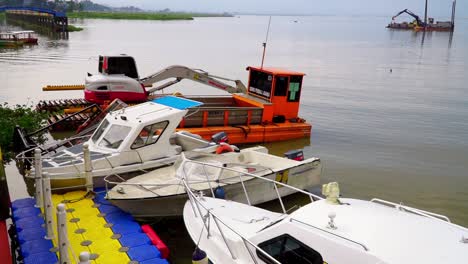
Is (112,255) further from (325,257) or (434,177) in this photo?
(434,177)

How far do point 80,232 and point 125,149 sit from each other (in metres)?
2.56

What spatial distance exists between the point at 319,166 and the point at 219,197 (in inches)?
132

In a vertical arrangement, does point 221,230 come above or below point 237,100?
below

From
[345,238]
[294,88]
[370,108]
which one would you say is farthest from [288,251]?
[370,108]

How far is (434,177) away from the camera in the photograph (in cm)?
1338

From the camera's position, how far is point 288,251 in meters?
5.83

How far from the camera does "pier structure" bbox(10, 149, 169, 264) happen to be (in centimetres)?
697

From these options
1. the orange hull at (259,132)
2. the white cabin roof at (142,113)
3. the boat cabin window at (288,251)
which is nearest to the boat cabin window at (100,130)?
the white cabin roof at (142,113)

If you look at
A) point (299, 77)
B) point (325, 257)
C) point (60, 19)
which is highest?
point (60, 19)

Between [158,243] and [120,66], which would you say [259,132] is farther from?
[158,243]

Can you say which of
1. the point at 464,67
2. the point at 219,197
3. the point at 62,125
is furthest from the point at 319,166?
the point at 464,67

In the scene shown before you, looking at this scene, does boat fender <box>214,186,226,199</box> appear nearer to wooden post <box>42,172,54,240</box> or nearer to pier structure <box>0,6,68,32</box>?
wooden post <box>42,172,54,240</box>

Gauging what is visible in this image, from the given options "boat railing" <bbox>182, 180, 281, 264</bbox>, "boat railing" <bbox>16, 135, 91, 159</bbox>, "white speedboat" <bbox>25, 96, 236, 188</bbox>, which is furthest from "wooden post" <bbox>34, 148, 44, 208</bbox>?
"boat railing" <bbox>182, 180, 281, 264</bbox>

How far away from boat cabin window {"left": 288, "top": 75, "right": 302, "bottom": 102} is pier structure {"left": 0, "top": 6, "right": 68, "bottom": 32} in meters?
57.7
